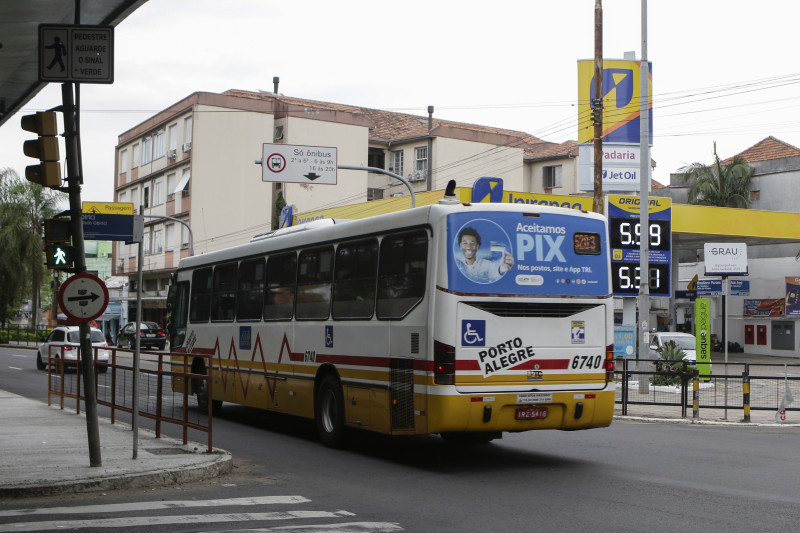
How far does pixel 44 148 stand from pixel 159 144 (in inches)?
2147

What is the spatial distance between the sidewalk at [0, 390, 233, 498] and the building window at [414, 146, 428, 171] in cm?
4717

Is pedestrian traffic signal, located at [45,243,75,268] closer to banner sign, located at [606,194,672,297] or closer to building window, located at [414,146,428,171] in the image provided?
banner sign, located at [606,194,672,297]

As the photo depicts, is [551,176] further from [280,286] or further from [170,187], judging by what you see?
[280,286]

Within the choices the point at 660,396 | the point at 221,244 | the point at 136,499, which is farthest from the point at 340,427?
the point at 221,244

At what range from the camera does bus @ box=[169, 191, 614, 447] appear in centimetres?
1132

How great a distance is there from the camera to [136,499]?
31.6 ft

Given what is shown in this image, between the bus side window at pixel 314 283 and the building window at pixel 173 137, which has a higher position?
the building window at pixel 173 137

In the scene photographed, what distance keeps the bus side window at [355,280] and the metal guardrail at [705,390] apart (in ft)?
25.7

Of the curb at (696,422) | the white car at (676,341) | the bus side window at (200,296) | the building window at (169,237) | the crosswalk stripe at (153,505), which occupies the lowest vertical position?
the curb at (696,422)

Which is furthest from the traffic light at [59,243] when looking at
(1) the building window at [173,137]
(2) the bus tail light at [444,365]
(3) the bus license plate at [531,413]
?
(1) the building window at [173,137]

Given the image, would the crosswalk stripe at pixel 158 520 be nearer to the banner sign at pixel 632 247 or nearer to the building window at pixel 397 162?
the banner sign at pixel 632 247

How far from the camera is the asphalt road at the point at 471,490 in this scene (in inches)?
331

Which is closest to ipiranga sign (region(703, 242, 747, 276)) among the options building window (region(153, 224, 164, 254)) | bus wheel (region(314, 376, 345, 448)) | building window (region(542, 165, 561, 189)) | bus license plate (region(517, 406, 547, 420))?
bus wheel (region(314, 376, 345, 448))

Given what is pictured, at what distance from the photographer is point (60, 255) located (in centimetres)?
1109
